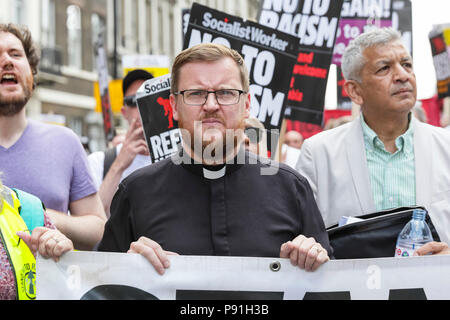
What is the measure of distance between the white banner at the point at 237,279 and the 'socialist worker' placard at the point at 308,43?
2.72 m

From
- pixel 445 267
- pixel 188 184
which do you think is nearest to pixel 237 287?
pixel 188 184

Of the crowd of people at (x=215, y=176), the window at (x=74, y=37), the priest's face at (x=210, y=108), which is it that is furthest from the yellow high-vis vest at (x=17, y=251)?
the window at (x=74, y=37)

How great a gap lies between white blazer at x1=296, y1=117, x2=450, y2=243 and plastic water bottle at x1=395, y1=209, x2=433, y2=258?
0.35 meters

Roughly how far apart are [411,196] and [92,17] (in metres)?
26.4

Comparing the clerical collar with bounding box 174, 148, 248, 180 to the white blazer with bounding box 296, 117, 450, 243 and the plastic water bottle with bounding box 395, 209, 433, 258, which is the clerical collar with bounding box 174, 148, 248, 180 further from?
the white blazer with bounding box 296, 117, 450, 243

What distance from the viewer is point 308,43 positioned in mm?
5312

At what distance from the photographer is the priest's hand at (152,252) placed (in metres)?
→ 2.44

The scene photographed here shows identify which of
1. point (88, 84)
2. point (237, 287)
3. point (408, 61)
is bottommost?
point (237, 287)

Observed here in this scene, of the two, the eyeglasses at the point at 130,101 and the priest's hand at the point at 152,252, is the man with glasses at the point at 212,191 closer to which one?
the priest's hand at the point at 152,252

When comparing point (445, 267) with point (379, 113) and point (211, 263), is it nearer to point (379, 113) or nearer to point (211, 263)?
point (211, 263)

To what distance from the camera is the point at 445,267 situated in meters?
2.49

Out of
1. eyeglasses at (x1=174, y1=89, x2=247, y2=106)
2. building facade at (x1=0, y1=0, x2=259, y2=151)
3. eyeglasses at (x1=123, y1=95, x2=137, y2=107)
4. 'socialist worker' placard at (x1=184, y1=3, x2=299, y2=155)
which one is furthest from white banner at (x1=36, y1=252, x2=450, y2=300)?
building facade at (x1=0, y1=0, x2=259, y2=151)

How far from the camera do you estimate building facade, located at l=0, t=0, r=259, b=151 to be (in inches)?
945

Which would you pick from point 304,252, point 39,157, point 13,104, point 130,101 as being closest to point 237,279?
point 304,252
